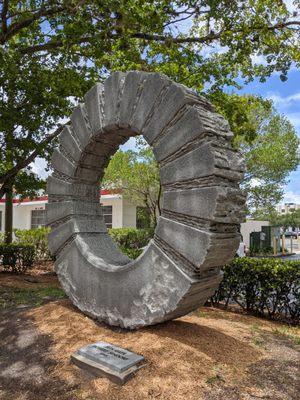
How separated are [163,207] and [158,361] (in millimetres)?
1681

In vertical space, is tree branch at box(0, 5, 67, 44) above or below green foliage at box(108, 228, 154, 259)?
above

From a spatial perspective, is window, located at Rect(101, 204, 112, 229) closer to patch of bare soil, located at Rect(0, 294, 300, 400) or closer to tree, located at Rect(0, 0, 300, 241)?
tree, located at Rect(0, 0, 300, 241)

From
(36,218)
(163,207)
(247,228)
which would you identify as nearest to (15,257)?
(163,207)

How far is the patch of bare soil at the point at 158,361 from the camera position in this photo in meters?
3.56

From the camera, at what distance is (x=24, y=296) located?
7.77 m

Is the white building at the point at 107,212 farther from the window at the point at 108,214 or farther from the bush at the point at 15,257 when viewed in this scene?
the bush at the point at 15,257

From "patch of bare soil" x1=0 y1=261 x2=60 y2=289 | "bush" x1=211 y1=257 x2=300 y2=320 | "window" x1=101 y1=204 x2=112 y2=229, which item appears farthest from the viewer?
"window" x1=101 y1=204 x2=112 y2=229

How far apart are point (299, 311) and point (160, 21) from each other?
7.18 meters

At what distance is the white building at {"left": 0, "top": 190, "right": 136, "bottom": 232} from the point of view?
2578 centimetres

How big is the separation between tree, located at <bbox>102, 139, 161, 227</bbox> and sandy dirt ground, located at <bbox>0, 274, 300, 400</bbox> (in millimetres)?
17524

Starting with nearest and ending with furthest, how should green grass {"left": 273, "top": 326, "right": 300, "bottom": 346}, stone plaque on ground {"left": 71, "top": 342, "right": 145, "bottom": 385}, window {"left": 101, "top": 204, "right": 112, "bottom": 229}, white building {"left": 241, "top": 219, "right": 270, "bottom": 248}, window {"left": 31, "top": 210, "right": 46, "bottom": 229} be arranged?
1. stone plaque on ground {"left": 71, "top": 342, "right": 145, "bottom": 385}
2. green grass {"left": 273, "top": 326, "right": 300, "bottom": 346}
3. window {"left": 101, "top": 204, "right": 112, "bottom": 229}
4. window {"left": 31, "top": 210, "right": 46, "bottom": 229}
5. white building {"left": 241, "top": 219, "right": 270, "bottom": 248}

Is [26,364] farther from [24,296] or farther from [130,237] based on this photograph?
[130,237]

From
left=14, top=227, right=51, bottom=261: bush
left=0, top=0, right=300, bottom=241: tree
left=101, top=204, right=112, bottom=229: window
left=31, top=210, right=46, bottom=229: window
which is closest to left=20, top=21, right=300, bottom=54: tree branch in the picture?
left=0, top=0, right=300, bottom=241: tree

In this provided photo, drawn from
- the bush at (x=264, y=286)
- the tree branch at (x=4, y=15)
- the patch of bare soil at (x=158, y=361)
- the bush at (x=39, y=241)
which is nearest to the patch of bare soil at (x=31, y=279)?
the bush at (x=39, y=241)
